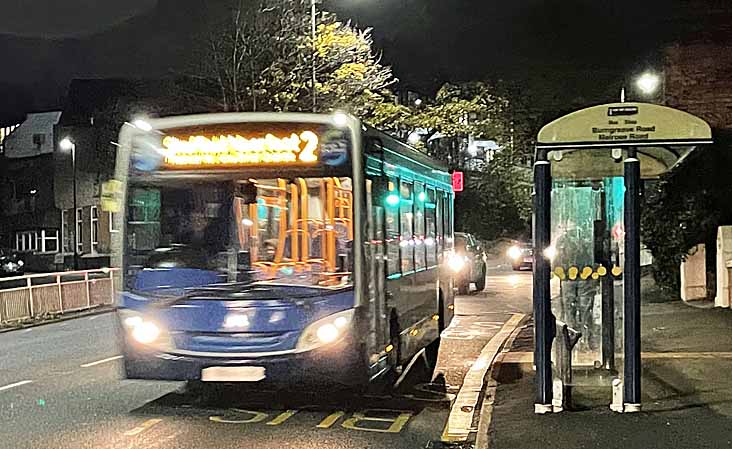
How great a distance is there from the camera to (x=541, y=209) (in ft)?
31.7

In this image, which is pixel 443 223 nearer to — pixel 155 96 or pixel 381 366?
pixel 381 366

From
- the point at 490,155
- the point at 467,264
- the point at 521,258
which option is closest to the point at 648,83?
the point at 467,264

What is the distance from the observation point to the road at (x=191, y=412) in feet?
30.4

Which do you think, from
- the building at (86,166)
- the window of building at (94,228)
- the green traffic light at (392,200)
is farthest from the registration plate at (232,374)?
the window of building at (94,228)

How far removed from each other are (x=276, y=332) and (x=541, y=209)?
2793 millimetres

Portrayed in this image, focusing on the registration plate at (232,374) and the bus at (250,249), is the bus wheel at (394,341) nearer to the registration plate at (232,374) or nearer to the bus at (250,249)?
the bus at (250,249)

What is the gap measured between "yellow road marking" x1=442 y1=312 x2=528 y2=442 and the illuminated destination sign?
9.60 ft

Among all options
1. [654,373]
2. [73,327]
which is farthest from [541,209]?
[73,327]

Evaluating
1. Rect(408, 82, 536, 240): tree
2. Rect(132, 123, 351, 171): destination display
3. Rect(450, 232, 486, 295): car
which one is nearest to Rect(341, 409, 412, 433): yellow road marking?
Rect(132, 123, 351, 171): destination display

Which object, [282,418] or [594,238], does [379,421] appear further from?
Result: [594,238]

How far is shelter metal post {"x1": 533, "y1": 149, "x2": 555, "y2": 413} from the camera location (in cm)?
965

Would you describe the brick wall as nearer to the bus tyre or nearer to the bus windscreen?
the bus tyre

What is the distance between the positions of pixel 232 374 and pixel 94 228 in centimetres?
5080

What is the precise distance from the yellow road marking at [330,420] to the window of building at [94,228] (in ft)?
162
